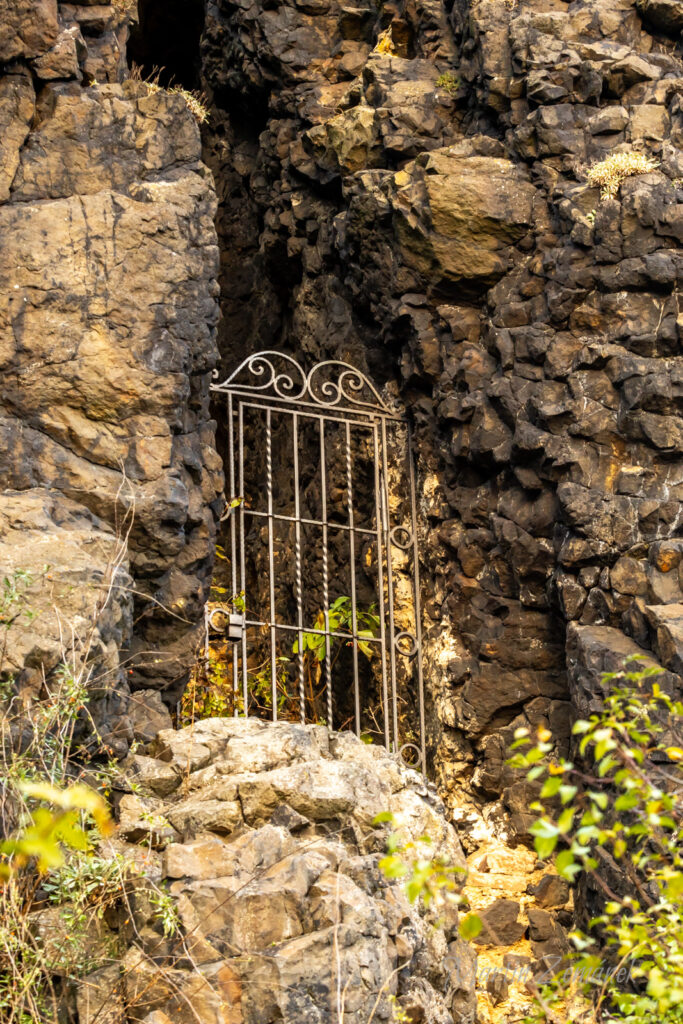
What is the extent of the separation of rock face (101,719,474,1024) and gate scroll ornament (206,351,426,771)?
1.37m

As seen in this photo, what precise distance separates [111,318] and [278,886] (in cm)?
306

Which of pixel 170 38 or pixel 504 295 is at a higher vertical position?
pixel 170 38

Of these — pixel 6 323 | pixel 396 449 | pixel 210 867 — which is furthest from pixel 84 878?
pixel 396 449

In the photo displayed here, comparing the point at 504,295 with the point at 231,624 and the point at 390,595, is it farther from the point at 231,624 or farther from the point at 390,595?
the point at 231,624

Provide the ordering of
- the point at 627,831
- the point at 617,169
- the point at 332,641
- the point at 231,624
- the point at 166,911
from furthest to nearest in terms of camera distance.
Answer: the point at 332,641 → the point at 617,169 → the point at 231,624 → the point at 166,911 → the point at 627,831

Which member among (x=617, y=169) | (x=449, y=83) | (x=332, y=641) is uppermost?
(x=449, y=83)

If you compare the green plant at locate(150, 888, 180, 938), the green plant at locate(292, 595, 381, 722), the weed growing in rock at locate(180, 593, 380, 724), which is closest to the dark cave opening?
the weed growing in rock at locate(180, 593, 380, 724)

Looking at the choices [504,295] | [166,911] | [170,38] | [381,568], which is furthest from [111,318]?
[170,38]

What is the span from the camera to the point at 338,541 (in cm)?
872

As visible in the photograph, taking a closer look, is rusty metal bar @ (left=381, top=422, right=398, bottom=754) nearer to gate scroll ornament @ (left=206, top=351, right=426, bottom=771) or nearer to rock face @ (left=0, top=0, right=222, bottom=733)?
gate scroll ornament @ (left=206, top=351, right=426, bottom=771)

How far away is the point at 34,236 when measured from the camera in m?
6.63

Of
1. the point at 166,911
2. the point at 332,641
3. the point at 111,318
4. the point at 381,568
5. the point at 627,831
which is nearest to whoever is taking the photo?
the point at 627,831

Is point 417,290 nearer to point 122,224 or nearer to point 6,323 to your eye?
point 122,224

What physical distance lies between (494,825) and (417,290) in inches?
127
